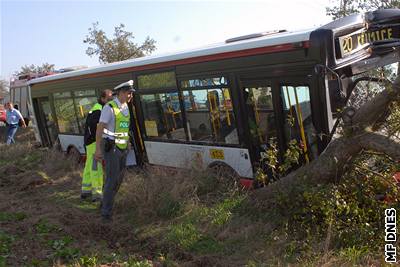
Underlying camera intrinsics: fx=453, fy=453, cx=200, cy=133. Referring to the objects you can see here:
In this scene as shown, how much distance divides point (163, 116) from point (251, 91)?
2.29 metres

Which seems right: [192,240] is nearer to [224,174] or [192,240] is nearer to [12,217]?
[224,174]

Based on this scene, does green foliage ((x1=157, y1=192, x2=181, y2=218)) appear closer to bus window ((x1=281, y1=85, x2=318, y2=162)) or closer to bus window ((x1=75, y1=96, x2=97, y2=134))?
bus window ((x1=281, y1=85, x2=318, y2=162))

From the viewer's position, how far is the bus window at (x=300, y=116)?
6.00m

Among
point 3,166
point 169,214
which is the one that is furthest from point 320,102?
point 3,166

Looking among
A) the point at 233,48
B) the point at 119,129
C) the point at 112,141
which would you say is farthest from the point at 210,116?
the point at 112,141

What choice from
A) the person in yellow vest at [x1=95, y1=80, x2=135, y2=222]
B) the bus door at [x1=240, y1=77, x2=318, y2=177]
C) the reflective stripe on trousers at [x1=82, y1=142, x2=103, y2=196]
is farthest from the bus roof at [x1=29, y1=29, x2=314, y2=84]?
the reflective stripe on trousers at [x1=82, y1=142, x2=103, y2=196]

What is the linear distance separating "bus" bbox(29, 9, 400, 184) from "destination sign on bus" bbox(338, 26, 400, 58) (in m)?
0.01

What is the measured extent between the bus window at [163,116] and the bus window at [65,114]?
135 inches

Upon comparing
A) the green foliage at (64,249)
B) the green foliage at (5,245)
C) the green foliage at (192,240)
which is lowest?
the green foliage at (192,240)

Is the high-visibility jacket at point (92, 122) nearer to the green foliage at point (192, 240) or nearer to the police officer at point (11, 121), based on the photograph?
the green foliage at point (192, 240)

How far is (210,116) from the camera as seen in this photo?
7375 millimetres

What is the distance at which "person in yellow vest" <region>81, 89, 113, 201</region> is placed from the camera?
7629 mm

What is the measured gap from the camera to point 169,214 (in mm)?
6074

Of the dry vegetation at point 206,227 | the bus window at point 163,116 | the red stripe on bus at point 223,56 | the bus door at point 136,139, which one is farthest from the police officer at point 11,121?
the dry vegetation at point 206,227
